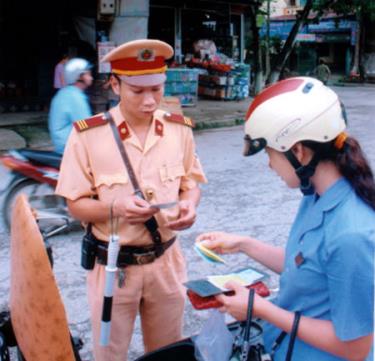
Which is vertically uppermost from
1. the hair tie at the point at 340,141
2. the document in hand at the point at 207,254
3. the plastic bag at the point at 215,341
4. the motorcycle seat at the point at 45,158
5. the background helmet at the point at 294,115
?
the background helmet at the point at 294,115

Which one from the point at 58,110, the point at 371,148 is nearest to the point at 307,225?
the point at 58,110

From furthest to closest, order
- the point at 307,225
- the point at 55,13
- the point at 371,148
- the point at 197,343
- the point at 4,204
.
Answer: the point at 55,13 → the point at 371,148 → the point at 4,204 → the point at 197,343 → the point at 307,225

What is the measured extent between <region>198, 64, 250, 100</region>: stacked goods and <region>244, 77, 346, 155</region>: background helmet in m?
15.3

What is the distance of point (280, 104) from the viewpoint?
5.18ft

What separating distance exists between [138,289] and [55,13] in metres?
12.5

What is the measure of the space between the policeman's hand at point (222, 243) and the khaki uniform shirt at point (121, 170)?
343mm

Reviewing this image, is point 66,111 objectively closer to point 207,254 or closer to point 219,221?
point 219,221

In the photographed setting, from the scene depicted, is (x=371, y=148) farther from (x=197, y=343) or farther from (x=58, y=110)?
(x=197, y=343)

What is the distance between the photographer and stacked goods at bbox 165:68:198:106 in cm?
1458

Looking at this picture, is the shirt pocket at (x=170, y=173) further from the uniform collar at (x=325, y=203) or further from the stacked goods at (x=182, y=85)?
the stacked goods at (x=182, y=85)

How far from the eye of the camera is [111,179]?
86.4 inches

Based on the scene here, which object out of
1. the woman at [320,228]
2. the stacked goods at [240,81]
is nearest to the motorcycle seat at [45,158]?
the woman at [320,228]

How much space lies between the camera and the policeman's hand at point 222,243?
76.4 inches

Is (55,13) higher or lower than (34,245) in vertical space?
higher
